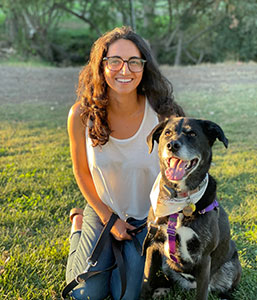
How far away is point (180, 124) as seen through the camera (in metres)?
2.28

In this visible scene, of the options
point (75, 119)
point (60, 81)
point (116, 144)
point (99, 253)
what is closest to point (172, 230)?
point (99, 253)

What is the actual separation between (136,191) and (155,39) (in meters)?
21.2

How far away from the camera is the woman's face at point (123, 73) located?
2.72 m

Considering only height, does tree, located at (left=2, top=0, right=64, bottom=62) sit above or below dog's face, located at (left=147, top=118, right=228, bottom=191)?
below

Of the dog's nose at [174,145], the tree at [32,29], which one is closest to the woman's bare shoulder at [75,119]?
the dog's nose at [174,145]

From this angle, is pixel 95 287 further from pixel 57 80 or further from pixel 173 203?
pixel 57 80

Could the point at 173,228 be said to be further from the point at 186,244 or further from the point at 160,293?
the point at 160,293

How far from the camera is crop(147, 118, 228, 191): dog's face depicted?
2152 mm

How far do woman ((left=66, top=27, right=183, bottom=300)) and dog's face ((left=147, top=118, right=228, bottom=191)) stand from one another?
0.59 meters

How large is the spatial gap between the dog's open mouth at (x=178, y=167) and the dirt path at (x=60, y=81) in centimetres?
723

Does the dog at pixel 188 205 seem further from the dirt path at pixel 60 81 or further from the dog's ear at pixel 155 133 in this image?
the dirt path at pixel 60 81

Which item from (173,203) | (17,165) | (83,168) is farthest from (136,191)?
(17,165)

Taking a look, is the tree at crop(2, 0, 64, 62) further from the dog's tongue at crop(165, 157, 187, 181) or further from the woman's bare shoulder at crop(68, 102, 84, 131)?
the dog's tongue at crop(165, 157, 187, 181)

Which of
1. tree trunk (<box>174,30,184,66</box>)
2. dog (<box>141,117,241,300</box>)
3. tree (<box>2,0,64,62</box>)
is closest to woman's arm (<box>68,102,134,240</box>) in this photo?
dog (<box>141,117,241,300</box>)
